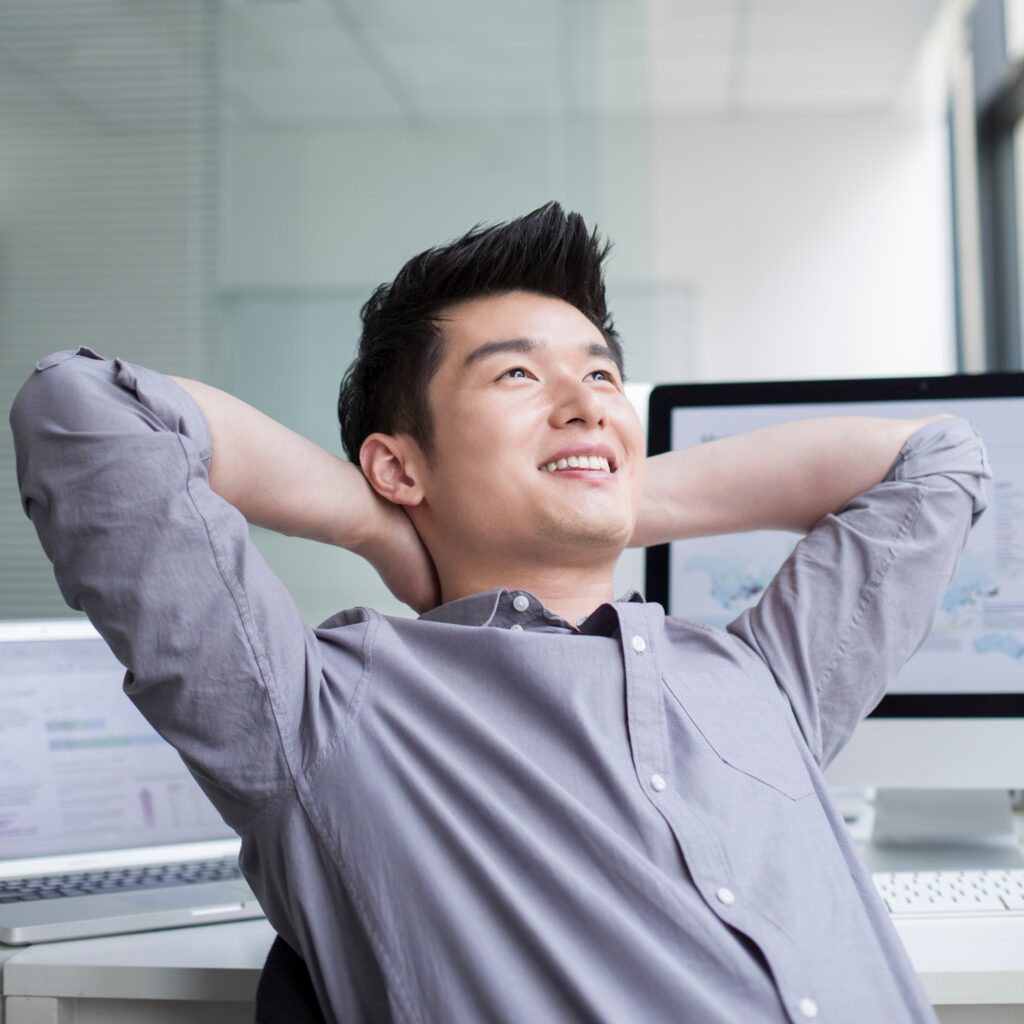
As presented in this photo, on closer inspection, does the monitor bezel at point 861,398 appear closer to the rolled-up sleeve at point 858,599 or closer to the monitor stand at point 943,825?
the monitor stand at point 943,825

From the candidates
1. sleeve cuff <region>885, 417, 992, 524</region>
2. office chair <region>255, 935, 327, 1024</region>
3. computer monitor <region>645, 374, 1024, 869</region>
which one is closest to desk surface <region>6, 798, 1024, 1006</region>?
office chair <region>255, 935, 327, 1024</region>

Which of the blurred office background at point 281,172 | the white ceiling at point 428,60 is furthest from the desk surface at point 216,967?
the white ceiling at point 428,60

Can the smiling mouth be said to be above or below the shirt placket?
above

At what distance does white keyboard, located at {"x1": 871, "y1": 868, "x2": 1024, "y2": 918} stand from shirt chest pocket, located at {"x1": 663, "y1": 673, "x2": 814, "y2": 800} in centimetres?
22

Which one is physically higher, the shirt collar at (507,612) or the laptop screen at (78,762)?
the shirt collar at (507,612)

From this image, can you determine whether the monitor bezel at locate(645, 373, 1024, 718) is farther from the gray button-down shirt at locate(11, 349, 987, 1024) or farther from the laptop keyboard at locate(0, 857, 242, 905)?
the laptop keyboard at locate(0, 857, 242, 905)

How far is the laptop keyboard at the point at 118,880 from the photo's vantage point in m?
1.24

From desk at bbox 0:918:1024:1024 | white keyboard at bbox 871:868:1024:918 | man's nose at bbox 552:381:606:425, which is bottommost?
desk at bbox 0:918:1024:1024

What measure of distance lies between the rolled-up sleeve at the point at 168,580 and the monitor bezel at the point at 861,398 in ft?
2.12

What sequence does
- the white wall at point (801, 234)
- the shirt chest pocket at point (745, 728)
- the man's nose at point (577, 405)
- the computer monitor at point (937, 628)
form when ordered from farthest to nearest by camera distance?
the white wall at point (801, 234) < the computer monitor at point (937, 628) < the man's nose at point (577, 405) < the shirt chest pocket at point (745, 728)

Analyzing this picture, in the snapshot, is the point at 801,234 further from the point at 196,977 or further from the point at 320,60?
the point at 196,977

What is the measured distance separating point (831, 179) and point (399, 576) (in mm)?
4567

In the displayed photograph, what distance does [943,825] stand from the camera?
1.47 m

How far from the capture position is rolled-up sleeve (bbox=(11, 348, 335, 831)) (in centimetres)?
89
